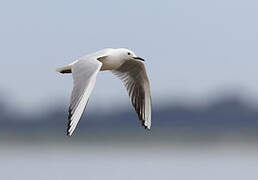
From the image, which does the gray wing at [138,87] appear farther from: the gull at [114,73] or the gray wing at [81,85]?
the gray wing at [81,85]

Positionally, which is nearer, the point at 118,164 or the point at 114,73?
the point at 114,73

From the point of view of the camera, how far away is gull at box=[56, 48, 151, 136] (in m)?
5.84

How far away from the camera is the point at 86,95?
232 inches

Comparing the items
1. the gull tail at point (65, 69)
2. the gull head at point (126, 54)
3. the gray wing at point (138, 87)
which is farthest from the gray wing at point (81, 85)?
the gray wing at point (138, 87)

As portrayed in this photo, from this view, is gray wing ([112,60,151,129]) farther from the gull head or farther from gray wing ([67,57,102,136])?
gray wing ([67,57,102,136])

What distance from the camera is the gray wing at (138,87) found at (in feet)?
23.8

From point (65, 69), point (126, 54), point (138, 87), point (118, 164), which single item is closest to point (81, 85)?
point (65, 69)

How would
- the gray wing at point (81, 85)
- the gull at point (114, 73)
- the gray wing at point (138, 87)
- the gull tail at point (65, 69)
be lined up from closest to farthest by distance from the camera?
the gray wing at point (81, 85) → the gull at point (114, 73) → the gull tail at point (65, 69) → the gray wing at point (138, 87)

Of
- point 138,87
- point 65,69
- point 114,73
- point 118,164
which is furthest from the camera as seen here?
point 118,164

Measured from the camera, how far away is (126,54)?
275 inches

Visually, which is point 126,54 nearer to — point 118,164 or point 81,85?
point 81,85

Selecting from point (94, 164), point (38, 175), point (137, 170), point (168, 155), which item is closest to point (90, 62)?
point (38, 175)

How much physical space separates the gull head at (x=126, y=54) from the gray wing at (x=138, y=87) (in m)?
0.16

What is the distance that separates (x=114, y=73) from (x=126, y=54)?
49 centimetres
